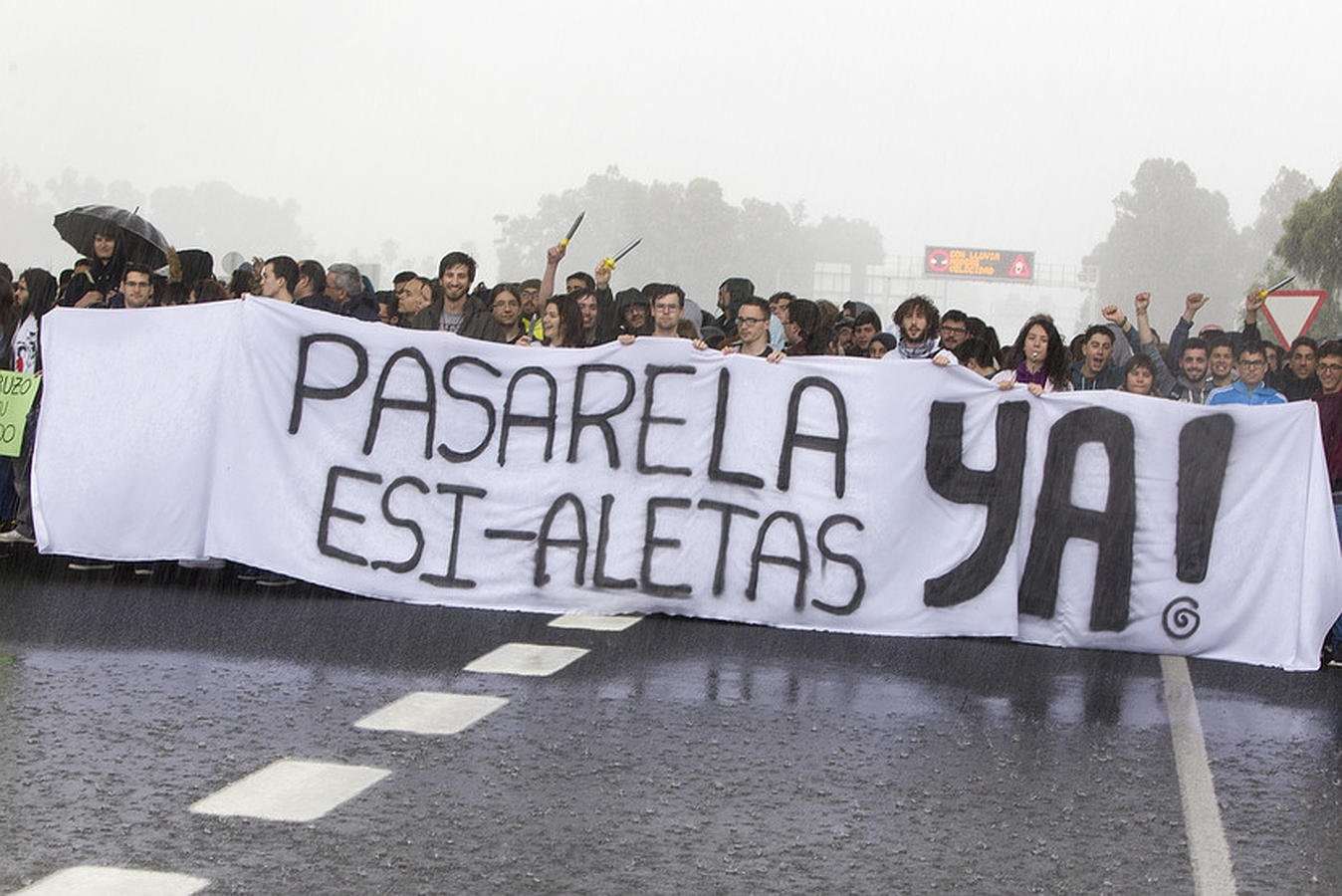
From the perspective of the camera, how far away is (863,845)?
4.56 metres

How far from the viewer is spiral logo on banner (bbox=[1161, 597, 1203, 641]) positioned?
8.27 meters

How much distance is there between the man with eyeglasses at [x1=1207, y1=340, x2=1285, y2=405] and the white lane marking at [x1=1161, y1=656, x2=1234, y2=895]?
7.45 feet

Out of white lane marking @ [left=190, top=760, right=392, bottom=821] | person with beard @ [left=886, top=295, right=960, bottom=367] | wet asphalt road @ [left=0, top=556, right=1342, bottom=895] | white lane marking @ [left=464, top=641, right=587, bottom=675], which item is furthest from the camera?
person with beard @ [left=886, top=295, right=960, bottom=367]

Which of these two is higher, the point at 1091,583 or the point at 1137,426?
the point at 1137,426

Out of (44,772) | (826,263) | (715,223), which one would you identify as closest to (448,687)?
(44,772)

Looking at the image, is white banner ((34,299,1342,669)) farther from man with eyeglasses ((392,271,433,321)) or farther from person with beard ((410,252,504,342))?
man with eyeglasses ((392,271,433,321))

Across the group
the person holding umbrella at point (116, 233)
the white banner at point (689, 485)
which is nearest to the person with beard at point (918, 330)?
the white banner at point (689, 485)

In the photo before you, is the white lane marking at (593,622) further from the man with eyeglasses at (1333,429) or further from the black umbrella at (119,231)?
the black umbrella at (119,231)

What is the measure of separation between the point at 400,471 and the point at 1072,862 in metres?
5.12

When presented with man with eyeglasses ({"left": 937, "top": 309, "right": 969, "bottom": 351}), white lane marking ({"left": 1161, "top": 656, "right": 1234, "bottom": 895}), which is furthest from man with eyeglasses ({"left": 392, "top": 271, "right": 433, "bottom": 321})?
white lane marking ({"left": 1161, "top": 656, "right": 1234, "bottom": 895})

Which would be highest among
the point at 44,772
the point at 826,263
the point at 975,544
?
the point at 826,263

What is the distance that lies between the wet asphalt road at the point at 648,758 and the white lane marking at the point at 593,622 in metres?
0.10

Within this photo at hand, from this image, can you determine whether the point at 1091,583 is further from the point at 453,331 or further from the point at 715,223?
the point at 715,223

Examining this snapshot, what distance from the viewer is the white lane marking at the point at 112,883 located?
383 cm
